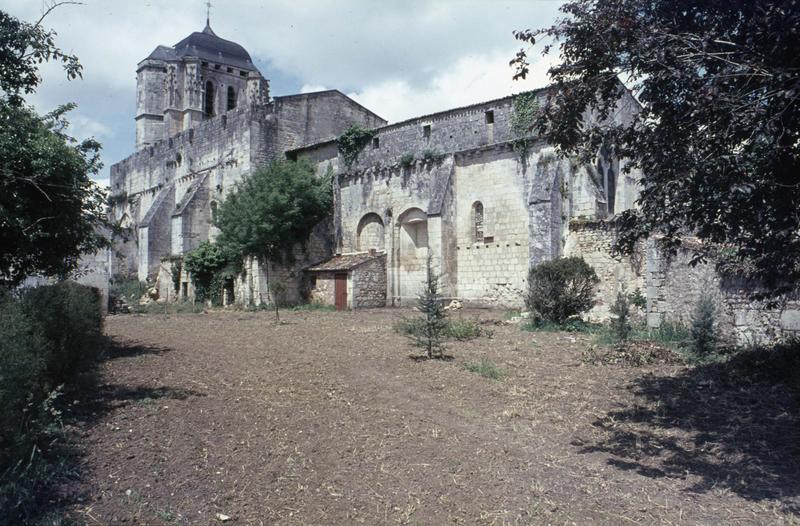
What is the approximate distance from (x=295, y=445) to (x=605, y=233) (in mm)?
13885

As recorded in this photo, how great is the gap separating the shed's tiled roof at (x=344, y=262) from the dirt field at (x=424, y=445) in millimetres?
14723

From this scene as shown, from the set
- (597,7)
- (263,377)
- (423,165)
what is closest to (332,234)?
(423,165)

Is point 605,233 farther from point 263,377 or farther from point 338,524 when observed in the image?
point 338,524

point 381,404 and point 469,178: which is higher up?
point 469,178

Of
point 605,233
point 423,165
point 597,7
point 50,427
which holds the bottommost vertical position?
point 50,427

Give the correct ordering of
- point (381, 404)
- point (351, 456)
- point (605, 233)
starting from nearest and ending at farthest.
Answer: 1. point (351, 456)
2. point (381, 404)
3. point (605, 233)

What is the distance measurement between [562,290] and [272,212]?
14.5m

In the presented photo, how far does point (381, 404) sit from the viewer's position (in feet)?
24.1

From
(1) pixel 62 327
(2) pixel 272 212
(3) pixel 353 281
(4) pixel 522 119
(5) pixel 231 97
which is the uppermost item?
(5) pixel 231 97

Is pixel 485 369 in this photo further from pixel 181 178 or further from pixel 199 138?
pixel 181 178

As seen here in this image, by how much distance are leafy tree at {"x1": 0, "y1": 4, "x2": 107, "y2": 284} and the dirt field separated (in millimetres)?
2184

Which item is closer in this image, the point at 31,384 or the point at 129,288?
the point at 31,384

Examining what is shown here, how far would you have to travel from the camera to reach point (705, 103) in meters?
5.31

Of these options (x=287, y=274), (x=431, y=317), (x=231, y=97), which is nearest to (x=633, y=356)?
(x=431, y=317)
